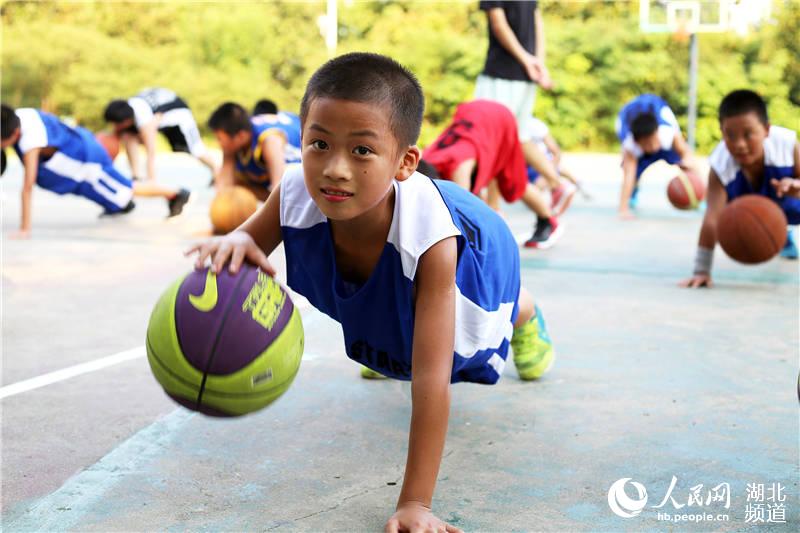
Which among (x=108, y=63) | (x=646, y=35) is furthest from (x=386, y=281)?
(x=108, y=63)

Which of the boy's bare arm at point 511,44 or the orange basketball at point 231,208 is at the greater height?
the boy's bare arm at point 511,44

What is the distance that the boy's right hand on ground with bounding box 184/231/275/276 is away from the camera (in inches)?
93.4

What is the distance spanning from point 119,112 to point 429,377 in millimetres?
7873

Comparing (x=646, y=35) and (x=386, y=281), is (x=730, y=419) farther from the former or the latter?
(x=646, y=35)

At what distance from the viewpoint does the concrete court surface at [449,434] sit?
226cm

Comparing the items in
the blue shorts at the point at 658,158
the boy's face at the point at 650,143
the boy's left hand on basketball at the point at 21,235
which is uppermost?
the boy's face at the point at 650,143

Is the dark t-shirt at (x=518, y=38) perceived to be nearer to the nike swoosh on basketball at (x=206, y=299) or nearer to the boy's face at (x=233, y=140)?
the boy's face at (x=233, y=140)

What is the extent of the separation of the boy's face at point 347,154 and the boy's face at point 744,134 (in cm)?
325

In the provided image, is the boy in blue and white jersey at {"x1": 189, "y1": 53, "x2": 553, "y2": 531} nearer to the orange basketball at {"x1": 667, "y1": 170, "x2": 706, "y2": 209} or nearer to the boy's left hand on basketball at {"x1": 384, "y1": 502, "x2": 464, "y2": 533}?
the boy's left hand on basketball at {"x1": 384, "y1": 502, "x2": 464, "y2": 533}

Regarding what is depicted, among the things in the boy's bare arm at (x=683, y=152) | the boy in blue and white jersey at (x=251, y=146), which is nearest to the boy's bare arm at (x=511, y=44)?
the boy in blue and white jersey at (x=251, y=146)

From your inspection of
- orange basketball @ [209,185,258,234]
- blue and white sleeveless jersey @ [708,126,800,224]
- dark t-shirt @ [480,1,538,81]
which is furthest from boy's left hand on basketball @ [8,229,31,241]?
blue and white sleeveless jersey @ [708,126,800,224]

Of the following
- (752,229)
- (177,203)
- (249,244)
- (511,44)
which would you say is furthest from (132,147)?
(249,244)

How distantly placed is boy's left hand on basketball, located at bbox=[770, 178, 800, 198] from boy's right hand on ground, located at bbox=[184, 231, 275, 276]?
3.38 metres

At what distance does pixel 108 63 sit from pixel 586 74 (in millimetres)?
14493
